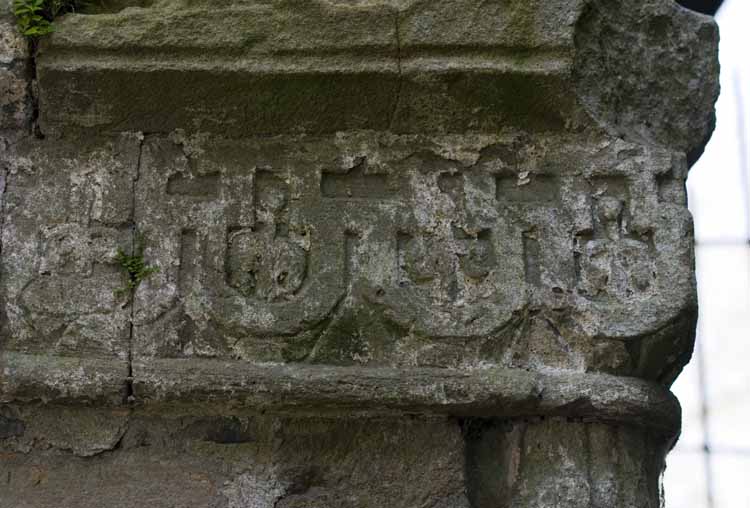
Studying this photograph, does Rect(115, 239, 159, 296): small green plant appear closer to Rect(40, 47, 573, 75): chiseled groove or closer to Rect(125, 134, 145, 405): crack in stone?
Rect(125, 134, 145, 405): crack in stone

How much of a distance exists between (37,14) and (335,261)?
0.76 meters

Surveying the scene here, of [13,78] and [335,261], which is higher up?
[13,78]

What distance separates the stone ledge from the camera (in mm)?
1915

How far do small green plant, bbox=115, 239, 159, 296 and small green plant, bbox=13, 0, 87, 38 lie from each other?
0.45 metres

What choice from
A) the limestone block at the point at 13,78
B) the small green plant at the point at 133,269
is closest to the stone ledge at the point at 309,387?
the small green plant at the point at 133,269

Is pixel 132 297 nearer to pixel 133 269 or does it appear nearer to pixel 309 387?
pixel 133 269

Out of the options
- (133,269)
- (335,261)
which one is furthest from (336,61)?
(133,269)

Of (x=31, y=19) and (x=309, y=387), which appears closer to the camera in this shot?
(x=309, y=387)

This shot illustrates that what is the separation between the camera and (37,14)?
2.07 m

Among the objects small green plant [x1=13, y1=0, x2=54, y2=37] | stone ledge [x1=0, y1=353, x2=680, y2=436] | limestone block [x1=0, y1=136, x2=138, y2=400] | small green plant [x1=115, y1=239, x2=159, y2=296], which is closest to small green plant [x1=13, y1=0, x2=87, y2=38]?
small green plant [x1=13, y1=0, x2=54, y2=37]

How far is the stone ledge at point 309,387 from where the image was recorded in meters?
1.92

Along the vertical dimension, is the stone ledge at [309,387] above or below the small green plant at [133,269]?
below

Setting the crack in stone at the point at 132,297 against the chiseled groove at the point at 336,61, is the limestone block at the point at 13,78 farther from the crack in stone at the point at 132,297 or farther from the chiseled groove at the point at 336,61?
Result: the crack in stone at the point at 132,297

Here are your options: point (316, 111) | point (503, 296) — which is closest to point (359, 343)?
point (503, 296)
